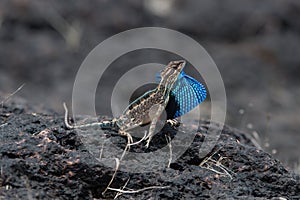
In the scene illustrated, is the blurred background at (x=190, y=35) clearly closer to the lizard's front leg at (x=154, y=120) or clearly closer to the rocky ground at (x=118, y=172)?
the rocky ground at (x=118, y=172)

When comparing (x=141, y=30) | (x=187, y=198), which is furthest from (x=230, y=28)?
(x=187, y=198)

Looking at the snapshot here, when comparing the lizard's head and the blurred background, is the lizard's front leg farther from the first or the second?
the blurred background

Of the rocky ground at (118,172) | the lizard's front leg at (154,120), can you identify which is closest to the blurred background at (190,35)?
the rocky ground at (118,172)

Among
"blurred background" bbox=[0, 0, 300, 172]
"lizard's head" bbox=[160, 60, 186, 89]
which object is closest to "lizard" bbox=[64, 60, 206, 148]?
"lizard's head" bbox=[160, 60, 186, 89]

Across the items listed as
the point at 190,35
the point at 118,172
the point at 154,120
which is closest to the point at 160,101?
the point at 154,120

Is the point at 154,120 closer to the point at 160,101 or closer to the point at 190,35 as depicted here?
the point at 160,101

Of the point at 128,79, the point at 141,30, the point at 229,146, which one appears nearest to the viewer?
the point at 229,146

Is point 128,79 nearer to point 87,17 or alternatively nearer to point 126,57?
point 126,57
